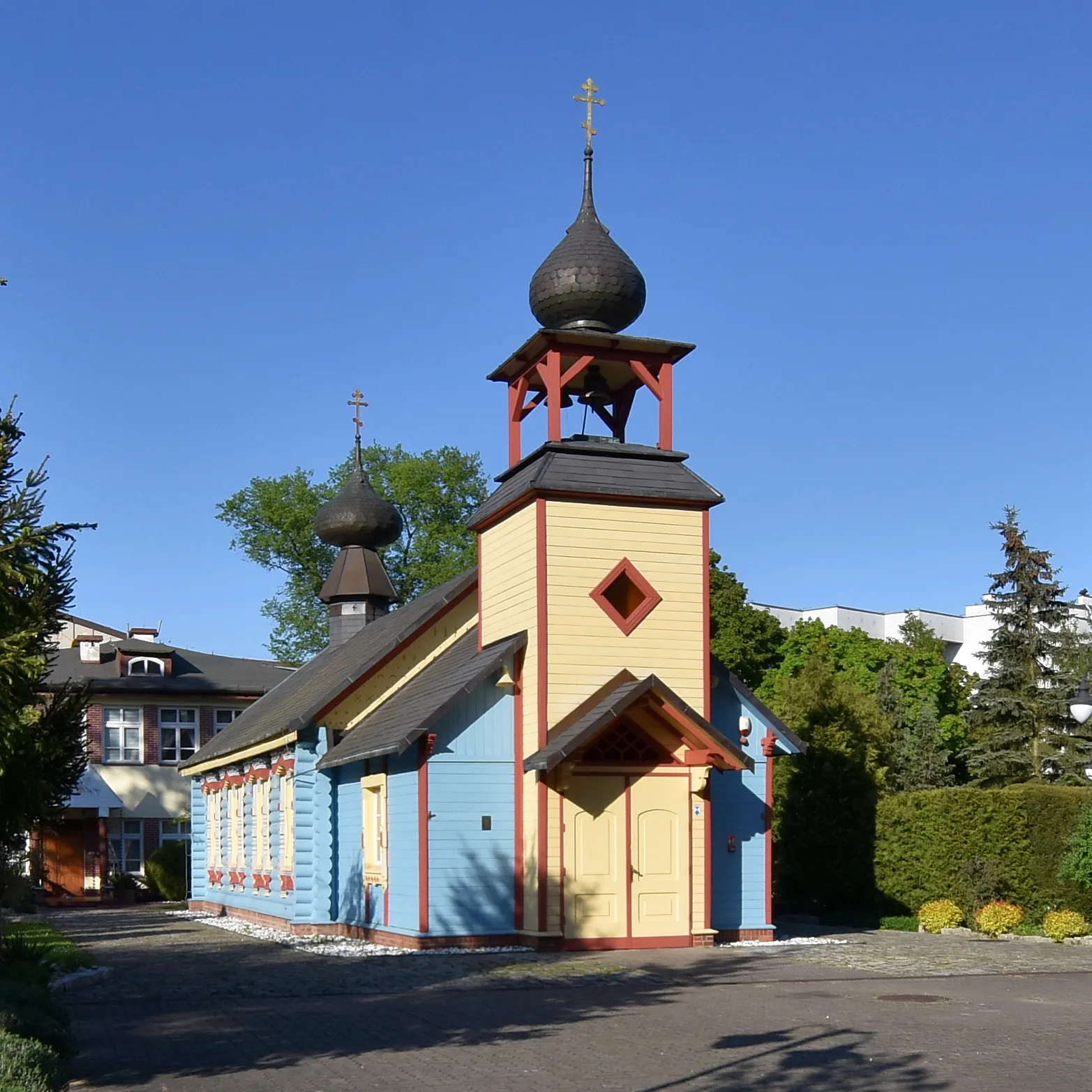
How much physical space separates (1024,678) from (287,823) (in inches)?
804

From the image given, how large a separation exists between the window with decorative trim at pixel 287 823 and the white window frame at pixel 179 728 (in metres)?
19.5

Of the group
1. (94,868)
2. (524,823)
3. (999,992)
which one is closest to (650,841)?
(524,823)

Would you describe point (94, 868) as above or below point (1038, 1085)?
below

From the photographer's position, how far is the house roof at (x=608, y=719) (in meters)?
18.7

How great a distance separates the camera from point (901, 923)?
77.2ft

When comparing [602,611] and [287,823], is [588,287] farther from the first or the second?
[287,823]

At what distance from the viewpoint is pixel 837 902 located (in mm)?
26719

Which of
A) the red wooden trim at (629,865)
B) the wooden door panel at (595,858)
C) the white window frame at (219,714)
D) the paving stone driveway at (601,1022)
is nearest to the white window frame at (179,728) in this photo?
the white window frame at (219,714)

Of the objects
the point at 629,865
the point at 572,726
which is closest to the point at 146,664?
the point at 572,726

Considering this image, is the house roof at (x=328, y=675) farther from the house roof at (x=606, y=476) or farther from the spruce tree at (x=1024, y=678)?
the spruce tree at (x=1024, y=678)

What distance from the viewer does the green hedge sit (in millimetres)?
21922

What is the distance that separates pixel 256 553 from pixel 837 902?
97.7 feet

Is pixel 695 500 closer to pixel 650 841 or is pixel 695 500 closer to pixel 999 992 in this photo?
pixel 650 841

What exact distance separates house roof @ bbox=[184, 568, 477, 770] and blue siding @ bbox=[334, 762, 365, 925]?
115cm
